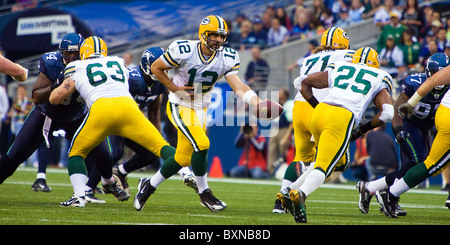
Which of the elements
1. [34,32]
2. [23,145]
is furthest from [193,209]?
[34,32]

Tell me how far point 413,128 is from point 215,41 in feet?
8.42

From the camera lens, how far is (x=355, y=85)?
6164 mm

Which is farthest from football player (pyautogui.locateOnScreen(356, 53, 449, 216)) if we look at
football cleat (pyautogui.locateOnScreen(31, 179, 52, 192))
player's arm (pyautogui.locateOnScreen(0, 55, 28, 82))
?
football cleat (pyautogui.locateOnScreen(31, 179, 52, 192))

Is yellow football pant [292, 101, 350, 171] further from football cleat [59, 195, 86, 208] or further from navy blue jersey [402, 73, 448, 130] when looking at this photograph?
football cleat [59, 195, 86, 208]

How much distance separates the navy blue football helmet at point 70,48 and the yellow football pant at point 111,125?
38.2 inches

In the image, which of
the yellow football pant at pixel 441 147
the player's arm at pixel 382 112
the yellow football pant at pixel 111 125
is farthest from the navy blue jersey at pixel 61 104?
the yellow football pant at pixel 441 147

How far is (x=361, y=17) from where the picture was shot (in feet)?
50.7

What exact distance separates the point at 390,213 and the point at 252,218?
4.62 ft

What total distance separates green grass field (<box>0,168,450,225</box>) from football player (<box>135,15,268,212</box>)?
33cm

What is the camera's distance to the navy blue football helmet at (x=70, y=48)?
7.18 m

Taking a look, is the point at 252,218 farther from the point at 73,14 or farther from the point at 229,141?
the point at 73,14

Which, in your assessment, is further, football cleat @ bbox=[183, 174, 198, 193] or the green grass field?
football cleat @ bbox=[183, 174, 198, 193]

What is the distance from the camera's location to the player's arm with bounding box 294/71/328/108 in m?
6.34

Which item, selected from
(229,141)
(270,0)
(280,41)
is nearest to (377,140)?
(229,141)
